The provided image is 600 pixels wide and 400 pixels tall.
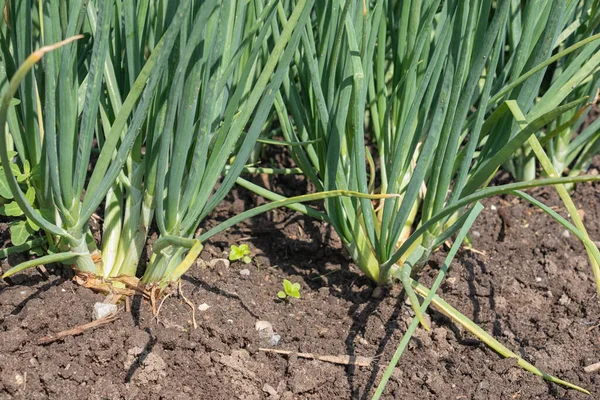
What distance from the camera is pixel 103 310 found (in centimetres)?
138

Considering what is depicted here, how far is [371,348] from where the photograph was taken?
4.80 ft

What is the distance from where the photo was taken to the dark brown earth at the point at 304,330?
133 cm

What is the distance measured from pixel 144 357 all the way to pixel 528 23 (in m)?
0.97

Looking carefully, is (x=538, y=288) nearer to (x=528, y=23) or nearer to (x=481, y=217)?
(x=481, y=217)

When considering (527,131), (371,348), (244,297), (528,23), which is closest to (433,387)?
(371,348)

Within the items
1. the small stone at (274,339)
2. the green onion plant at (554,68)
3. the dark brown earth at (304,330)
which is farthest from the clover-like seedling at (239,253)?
the green onion plant at (554,68)

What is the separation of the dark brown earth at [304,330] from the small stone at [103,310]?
0.05ft

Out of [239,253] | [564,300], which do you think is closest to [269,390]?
[239,253]

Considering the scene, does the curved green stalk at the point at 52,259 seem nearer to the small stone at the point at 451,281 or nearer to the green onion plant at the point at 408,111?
the green onion plant at the point at 408,111

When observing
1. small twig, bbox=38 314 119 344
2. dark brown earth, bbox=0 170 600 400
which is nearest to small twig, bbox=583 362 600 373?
dark brown earth, bbox=0 170 600 400

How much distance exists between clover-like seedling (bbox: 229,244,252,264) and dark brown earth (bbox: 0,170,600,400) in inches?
0.8

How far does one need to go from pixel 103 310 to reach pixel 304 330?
0.41 metres

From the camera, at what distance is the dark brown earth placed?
4.35 ft

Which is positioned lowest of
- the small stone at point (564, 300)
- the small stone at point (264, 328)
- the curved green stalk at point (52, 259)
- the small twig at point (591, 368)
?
the small stone at point (264, 328)
